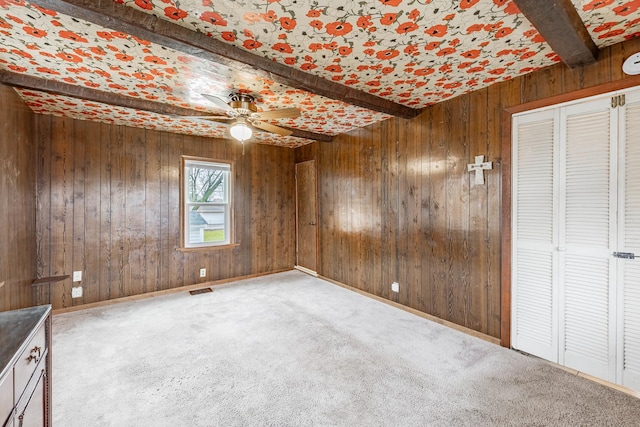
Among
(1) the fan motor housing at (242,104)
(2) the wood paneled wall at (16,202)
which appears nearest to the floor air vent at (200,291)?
(2) the wood paneled wall at (16,202)

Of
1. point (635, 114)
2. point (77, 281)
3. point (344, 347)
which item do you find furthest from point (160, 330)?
point (635, 114)

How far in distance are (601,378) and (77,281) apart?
5.47m

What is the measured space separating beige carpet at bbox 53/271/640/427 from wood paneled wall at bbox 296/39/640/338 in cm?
48

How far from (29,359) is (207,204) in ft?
11.8

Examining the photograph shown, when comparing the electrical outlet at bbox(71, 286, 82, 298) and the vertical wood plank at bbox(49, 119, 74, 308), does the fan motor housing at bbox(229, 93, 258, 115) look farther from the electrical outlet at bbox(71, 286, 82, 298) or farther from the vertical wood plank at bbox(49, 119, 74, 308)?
the electrical outlet at bbox(71, 286, 82, 298)

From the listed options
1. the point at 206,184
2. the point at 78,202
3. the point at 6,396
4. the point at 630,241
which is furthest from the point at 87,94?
the point at 630,241

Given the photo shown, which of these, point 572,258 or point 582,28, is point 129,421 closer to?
point 572,258

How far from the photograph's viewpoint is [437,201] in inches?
122

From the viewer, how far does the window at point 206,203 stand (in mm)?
4406

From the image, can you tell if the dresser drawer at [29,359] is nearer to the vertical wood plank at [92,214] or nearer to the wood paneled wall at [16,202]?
the wood paneled wall at [16,202]

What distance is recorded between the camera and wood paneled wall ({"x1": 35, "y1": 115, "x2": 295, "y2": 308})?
3.45 meters

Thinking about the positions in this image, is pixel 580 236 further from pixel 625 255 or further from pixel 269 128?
pixel 269 128

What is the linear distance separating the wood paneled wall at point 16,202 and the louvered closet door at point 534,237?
14.4ft

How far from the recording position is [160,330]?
2914 millimetres
